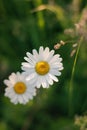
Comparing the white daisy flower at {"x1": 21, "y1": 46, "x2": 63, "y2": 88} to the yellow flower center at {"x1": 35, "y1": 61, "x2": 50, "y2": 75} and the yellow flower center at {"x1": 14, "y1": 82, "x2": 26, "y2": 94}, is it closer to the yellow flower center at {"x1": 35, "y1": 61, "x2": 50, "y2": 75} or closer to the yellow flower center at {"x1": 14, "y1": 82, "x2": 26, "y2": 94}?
the yellow flower center at {"x1": 35, "y1": 61, "x2": 50, "y2": 75}

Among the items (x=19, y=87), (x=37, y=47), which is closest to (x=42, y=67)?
(x=19, y=87)

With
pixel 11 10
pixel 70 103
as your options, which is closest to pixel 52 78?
pixel 70 103

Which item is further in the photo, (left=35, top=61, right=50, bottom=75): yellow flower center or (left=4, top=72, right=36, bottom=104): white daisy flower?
(left=4, top=72, right=36, bottom=104): white daisy flower

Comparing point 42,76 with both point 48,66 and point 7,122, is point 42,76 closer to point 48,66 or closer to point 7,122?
point 48,66

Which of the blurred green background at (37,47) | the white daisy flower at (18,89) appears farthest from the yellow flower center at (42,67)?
the blurred green background at (37,47)

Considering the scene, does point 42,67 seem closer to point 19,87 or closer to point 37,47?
point 19,87

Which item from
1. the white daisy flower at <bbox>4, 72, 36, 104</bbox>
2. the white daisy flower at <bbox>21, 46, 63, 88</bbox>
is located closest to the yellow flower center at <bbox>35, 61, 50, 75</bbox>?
the white daisy flower at <bbox>21, 46, 63, 88</bbox>
